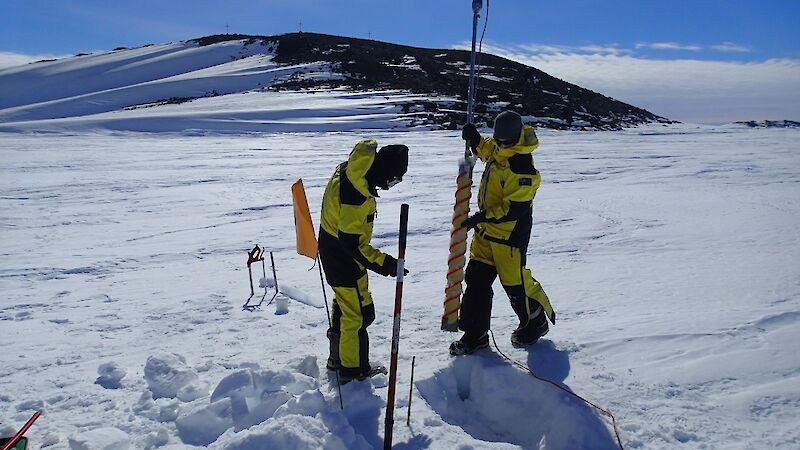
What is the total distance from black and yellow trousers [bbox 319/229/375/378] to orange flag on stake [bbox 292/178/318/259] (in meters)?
0.55

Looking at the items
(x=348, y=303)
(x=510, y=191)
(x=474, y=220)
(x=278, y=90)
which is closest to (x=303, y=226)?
(x=348, y=303)

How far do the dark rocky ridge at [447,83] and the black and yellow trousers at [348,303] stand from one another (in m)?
28.9

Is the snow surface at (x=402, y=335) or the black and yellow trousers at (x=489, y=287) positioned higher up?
the black and yellow trousers at (x=489, y=287)

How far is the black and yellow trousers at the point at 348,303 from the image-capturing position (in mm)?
3748

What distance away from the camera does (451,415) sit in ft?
12.2

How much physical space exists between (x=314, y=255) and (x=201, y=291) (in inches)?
86.2

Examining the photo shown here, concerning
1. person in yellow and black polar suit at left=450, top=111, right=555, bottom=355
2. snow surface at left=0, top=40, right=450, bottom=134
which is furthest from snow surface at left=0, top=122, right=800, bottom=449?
snow surface at left=0, top=40, right=450, bottom=134

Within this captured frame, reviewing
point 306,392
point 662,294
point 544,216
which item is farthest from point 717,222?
point 306,392

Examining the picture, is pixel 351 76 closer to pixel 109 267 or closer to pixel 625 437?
pixel 109 267

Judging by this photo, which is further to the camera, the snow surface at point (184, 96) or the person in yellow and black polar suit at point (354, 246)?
the snow surface at point (184, 96)

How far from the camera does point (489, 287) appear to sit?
4.38 metres

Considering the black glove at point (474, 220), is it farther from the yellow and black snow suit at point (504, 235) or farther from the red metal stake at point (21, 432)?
the red metal stake at point (21, 432)

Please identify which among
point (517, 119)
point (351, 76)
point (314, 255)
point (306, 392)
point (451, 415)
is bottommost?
point (451, 415)

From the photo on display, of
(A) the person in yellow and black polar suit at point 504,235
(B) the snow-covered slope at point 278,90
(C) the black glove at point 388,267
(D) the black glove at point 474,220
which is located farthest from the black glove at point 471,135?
(B) the snow-covered slope at point 278,90
